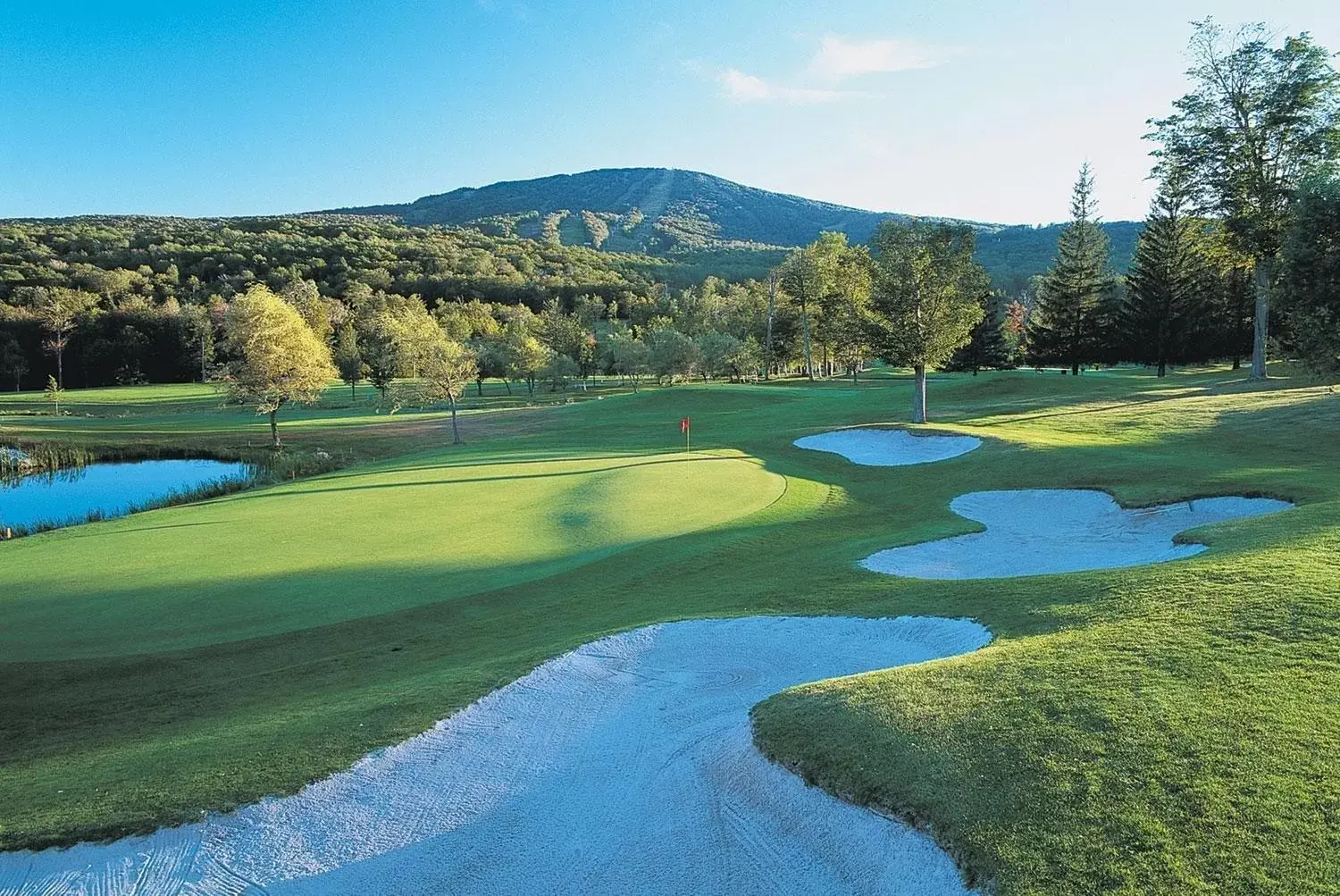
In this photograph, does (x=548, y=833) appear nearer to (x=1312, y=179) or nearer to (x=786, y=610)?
(x=786, y=610)

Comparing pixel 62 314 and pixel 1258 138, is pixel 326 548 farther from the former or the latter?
pixel 62 314

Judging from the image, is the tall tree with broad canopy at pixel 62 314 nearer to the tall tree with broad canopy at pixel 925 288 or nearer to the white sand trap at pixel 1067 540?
the tall tree with broad canopy at pixel 925 288

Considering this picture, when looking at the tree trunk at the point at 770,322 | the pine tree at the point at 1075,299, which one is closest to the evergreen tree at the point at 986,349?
the pine tree at the point at 1075,299

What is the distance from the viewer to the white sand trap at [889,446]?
27.8 m

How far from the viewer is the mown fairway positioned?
495 centimetres

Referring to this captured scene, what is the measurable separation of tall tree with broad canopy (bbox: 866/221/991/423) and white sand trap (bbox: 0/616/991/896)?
94.0 ft

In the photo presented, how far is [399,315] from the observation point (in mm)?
89500

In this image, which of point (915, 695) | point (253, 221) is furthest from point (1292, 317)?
point (253, 221)

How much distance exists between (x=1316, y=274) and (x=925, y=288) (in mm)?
15460

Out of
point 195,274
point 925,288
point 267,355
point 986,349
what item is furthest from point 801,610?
point 195,274

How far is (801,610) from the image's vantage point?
38.5ft

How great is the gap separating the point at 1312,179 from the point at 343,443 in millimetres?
43513

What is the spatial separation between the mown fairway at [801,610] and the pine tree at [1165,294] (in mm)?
25101

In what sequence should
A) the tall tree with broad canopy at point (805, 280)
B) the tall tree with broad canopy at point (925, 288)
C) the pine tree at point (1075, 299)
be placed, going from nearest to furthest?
the tall tree with broad canopy at point (925, 288) < the pine tree at point (1075, 299) < the tall tree with broad canopy at point (805, 280)
